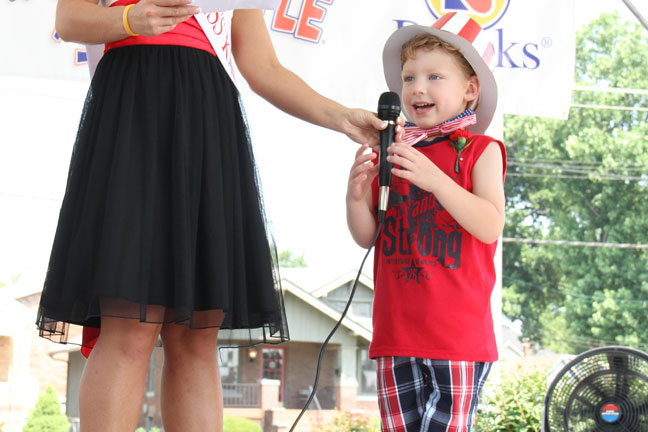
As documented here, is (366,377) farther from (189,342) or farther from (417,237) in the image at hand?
(189,342)

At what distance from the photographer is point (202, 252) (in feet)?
4.15

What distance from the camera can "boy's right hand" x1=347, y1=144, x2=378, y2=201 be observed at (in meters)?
1.48

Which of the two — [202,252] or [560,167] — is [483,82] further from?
[560,167]

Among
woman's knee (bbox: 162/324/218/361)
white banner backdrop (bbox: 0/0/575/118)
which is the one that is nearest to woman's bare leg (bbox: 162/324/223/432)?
woman's knee (bbox: 162/324/218/361)

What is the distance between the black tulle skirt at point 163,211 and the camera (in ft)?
3.88

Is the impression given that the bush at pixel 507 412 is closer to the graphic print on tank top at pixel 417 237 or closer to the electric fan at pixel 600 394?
the electric fan at pixel 600 394

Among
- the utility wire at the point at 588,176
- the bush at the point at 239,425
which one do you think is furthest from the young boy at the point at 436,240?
the utility wire at the point at 588,176

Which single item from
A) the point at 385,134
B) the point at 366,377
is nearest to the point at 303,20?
the point at 385,134

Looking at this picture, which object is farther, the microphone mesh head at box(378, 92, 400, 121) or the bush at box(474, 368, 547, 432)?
the bush at box(474, 368, 547, 432)

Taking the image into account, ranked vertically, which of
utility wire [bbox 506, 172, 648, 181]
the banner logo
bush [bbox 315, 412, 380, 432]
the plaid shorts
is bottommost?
bush [bbox 315, 412, 380, 432]

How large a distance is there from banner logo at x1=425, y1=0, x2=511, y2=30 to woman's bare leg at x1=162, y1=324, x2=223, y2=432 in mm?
1938

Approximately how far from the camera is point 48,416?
198 inches

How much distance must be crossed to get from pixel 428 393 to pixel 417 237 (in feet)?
1.03

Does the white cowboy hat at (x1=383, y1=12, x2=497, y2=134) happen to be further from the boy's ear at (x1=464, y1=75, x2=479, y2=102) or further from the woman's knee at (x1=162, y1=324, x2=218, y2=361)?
the woman's knee at (x1=162, y1=324, x2=218, y2=361)
